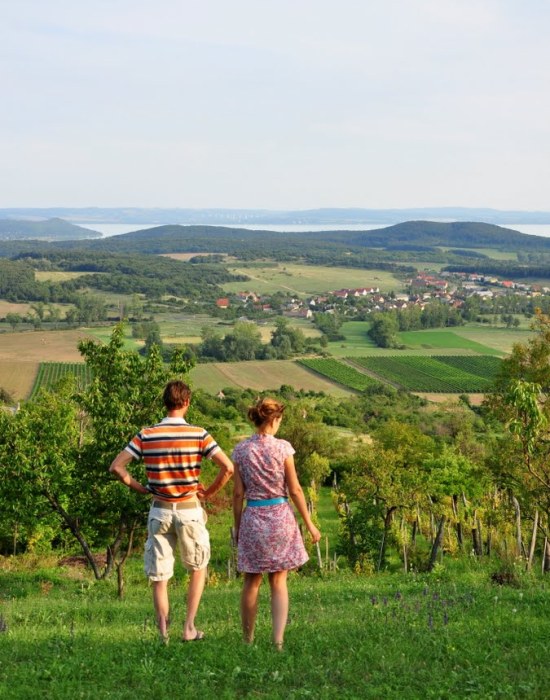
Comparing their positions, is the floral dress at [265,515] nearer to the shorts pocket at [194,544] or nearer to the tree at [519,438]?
the shorts pocket at [194,544]

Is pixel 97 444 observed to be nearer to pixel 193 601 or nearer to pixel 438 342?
pixel 193 601

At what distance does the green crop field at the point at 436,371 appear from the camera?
85188 millimetres

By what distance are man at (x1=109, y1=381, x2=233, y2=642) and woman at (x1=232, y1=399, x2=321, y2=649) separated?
0.24m

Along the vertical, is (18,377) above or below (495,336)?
below

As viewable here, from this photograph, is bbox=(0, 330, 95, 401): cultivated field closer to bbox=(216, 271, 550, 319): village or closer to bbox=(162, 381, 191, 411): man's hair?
bbox=(216, 271, 550, 319): village

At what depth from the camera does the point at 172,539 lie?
667cm

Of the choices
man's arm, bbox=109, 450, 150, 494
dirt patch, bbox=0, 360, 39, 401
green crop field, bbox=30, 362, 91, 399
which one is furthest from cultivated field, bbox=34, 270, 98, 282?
man's arm, bbox=109, 450, 150, 494

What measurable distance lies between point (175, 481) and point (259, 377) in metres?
84.2

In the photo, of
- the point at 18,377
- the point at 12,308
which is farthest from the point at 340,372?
the point at 12,308

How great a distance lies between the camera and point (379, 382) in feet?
282

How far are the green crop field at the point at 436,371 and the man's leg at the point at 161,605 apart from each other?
76.5 meters

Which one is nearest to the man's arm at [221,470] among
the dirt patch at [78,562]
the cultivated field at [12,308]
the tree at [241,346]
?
the dirt patch at [78,562]

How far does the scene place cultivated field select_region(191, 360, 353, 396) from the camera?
84188 mm

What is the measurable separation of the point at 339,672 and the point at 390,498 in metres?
15.9
